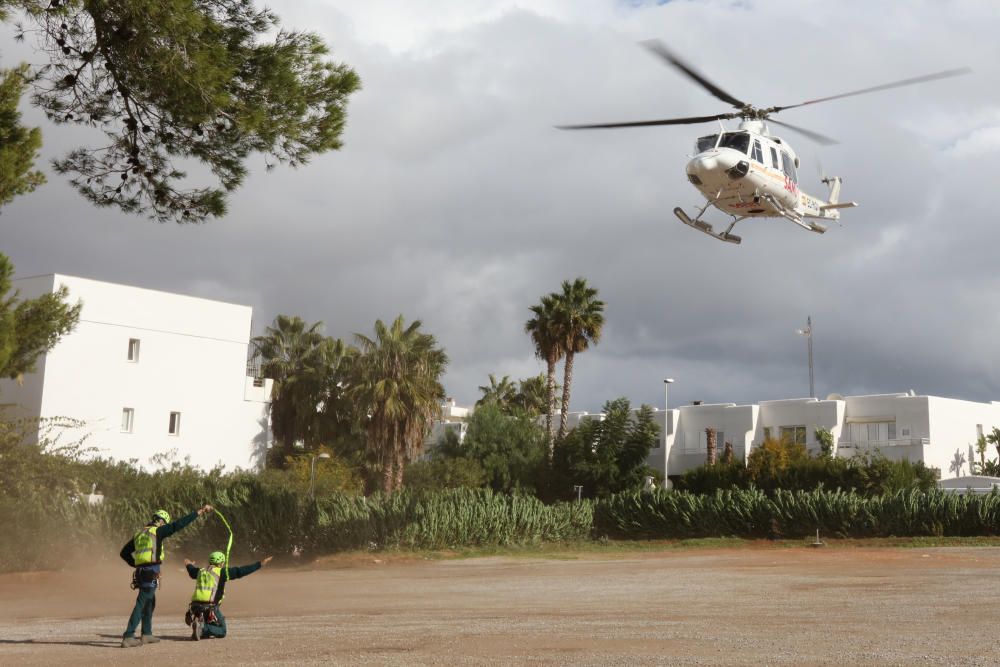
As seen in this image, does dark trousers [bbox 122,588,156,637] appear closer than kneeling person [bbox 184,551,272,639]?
Yes

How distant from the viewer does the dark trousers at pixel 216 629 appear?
12.4m

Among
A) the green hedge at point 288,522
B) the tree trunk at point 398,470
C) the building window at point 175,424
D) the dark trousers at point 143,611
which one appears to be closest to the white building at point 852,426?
the tree trunk at point 398,470

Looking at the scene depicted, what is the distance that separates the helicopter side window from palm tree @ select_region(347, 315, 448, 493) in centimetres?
2462

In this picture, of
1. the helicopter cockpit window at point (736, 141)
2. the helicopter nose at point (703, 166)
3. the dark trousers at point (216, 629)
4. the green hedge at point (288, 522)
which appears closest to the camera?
the dark trousers at point (216, 629)

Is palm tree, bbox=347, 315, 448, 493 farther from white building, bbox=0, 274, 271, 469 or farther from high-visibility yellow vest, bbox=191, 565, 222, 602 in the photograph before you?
high-visibility yellow vest, bbox=191, 565, 222, 602

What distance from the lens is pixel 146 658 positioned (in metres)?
10.9

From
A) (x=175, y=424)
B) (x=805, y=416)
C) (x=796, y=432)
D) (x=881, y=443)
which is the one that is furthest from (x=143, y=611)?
(x=805, y=416)

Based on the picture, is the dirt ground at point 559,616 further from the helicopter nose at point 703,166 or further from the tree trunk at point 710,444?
the tree trunk at point 710,444

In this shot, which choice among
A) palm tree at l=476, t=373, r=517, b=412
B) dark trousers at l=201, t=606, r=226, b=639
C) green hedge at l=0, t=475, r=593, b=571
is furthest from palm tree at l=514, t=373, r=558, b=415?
dark trousers at l=201, t=606, r=226, b=639

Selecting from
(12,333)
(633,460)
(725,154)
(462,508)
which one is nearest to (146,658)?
(12,333)

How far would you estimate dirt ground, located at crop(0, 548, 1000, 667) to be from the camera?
10.6 metres

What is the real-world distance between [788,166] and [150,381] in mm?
26856

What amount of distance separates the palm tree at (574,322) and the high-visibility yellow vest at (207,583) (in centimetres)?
4524

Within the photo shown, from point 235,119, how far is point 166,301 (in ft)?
106
